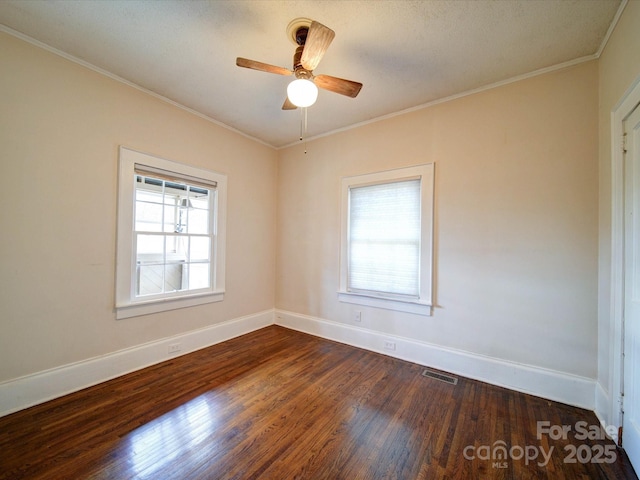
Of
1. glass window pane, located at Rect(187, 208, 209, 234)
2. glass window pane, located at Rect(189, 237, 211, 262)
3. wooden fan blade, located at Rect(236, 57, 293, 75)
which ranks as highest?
wooden fan blade, located at Rect(236, 57, 293, 75)

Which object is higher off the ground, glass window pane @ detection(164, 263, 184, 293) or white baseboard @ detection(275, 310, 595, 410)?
glass window pane @ detection(164, 263, 184, 293)

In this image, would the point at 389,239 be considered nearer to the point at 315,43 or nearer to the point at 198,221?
the point at 315,43

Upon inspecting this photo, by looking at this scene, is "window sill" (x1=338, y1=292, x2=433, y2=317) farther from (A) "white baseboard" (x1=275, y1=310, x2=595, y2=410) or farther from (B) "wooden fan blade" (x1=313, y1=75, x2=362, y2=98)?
(B) "wooden fan blade" (x1=313, y1=75, x2=362, y2=98)

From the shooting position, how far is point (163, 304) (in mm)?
2857

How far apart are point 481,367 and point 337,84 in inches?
114

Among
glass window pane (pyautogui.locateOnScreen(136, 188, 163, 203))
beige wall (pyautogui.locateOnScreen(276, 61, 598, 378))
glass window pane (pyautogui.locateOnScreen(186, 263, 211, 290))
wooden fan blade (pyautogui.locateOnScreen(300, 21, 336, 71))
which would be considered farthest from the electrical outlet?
glass window pane (pyautogui.locateOnScreen(136, 188, 163, 203))

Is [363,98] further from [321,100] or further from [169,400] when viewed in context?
[169,400]

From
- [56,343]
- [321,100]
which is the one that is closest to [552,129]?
[321,100]

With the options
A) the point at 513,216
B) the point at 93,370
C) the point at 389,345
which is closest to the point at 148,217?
the point at 93,370

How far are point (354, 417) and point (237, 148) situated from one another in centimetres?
346

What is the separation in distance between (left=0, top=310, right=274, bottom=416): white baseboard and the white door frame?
3.73 m

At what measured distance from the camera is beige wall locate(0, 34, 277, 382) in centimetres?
198

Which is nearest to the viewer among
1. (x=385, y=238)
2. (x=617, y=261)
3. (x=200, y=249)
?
(x=617, y=261)

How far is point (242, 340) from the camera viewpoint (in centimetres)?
347
